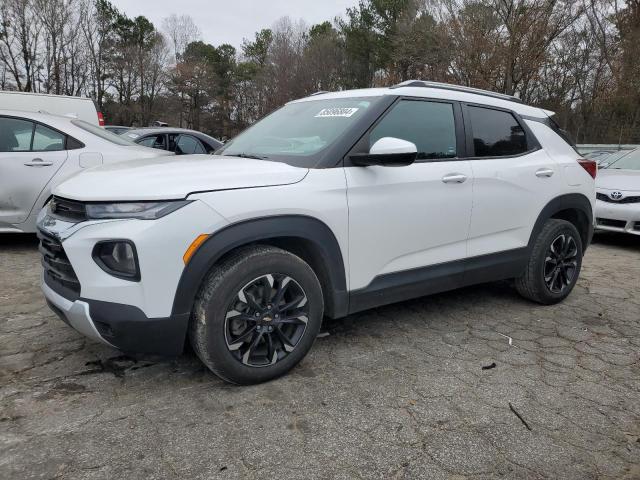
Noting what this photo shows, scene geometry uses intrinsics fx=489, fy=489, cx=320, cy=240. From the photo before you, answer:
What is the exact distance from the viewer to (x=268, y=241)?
8.65 ft

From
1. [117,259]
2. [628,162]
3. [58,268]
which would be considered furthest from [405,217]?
[628,162]

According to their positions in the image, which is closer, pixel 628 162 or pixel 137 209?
pixel 137 209

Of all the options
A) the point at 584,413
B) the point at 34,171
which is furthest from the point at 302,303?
the point at 34,171

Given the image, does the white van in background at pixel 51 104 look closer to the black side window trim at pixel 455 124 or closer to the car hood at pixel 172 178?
the car hood at pixel 172 178

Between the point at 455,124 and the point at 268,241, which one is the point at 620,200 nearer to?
the point at 455,124

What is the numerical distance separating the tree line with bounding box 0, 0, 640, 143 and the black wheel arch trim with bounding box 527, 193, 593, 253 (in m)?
17.8

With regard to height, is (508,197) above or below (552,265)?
above

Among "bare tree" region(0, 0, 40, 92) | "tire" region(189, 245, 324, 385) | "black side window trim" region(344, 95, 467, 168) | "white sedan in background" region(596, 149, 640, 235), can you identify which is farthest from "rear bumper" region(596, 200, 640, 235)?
"bare tree" region(0, 0, 40, 92)

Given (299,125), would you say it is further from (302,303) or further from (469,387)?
(469,387)

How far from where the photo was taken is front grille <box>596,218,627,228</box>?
6664mm

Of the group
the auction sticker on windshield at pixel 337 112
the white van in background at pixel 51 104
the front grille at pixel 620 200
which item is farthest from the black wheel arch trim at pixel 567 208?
the white van in background at pixel 51 104

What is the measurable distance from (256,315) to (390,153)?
3.73 feet

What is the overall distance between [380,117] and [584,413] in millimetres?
1978

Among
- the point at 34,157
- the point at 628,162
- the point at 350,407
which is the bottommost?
the point at 350,407
